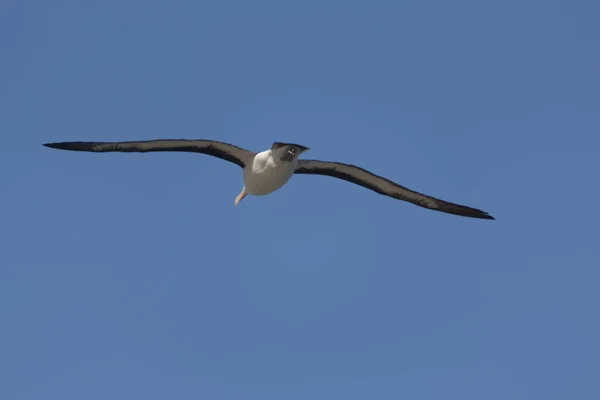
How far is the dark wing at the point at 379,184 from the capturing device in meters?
31.4

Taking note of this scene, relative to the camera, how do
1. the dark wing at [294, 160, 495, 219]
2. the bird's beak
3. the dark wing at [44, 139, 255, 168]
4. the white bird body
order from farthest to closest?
the bird's beak
the dark wing at [294, 160, 495, 219]
the dark wing at [44, 139, 255, 168]
the white bird body

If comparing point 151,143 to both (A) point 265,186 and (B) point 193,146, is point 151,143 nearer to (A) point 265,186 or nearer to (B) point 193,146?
(B) point 193,146

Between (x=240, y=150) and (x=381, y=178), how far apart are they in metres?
4.30

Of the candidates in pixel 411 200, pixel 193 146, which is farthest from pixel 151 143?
pixel 411 200

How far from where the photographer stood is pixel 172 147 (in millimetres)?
29906

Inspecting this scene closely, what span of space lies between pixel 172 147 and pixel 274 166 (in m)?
2.86

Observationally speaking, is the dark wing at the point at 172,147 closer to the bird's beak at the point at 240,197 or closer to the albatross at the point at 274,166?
the albatross at the point at 274,166

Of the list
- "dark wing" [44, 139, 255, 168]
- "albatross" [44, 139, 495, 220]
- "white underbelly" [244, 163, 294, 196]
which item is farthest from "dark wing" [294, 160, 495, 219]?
"dark wing" [44, 139, 255, 168]

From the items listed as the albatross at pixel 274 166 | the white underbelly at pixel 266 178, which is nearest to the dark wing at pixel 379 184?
the albatross at pixel 274 166

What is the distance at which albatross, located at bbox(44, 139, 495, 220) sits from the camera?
97.3ft

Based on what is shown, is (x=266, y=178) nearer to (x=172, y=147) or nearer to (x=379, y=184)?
(x=172, y=147)

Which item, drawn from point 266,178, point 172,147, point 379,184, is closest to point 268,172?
point 266,178

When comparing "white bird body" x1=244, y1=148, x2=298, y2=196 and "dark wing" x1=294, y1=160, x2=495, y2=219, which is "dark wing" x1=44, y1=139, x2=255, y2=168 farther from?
"dark wing" x1=294, y1=160, x2=495, y2=219

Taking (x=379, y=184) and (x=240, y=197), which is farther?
(x=240, y=197)
